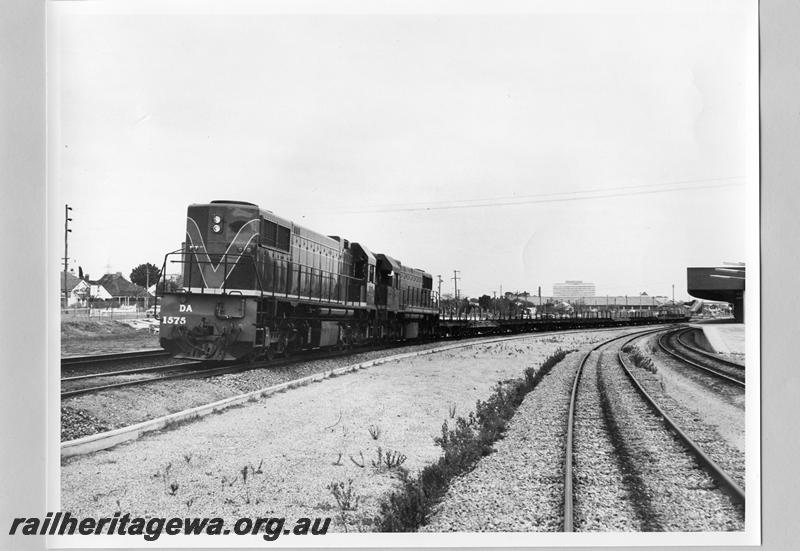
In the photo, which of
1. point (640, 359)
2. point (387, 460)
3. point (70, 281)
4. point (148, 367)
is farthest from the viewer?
point (148, 367)

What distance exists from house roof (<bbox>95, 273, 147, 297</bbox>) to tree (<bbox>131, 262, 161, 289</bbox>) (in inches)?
1.9

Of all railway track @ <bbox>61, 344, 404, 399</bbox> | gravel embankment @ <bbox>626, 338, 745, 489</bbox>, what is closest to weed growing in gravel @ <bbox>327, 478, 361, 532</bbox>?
railway track @ <bbox>61, 344, 404, 399</bbox>

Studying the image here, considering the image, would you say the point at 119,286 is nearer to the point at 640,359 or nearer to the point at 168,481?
the point at 168,481

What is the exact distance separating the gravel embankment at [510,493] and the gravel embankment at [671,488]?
54 centimetres

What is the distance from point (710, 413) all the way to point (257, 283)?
4358 millimetres

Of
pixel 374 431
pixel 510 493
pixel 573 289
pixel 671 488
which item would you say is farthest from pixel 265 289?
pixel 671 488

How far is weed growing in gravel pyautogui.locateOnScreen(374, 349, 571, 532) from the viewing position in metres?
3.52

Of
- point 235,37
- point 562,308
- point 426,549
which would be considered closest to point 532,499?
point 426,549

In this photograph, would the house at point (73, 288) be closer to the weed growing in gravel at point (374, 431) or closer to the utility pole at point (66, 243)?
the utility pole at point (66, 243)

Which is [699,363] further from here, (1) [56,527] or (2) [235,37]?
(1) [56,527]

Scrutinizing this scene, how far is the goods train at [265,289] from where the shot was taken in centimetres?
475

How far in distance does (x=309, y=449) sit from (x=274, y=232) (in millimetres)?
2282
